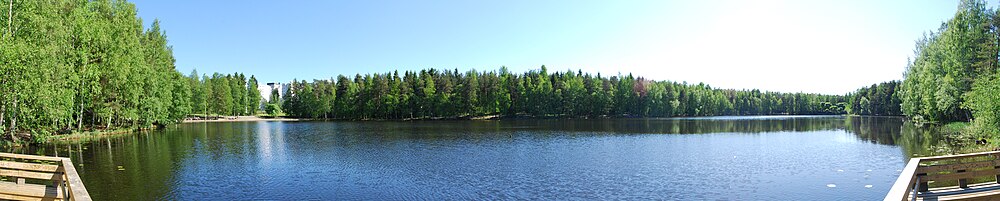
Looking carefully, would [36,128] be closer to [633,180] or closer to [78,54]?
[78,54]

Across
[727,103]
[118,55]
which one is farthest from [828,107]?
[118,55]

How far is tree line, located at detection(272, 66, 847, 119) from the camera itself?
111812 millimetres

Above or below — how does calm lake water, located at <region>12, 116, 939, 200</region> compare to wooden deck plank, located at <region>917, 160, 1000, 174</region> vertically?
below

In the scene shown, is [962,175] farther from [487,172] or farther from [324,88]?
[324,88]

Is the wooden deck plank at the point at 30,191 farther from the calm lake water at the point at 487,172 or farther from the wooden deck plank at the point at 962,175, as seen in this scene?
the wooden deck plank at the point at 962,175

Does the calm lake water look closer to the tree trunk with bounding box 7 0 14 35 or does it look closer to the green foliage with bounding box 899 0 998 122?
the tree trunk with bounding box 7 0 14 35

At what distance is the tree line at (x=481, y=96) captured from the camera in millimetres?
111812

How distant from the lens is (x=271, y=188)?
18.1m

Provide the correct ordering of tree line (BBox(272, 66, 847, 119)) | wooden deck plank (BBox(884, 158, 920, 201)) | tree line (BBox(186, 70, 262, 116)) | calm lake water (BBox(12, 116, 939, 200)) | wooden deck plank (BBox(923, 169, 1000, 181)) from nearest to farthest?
wooden deck plank (BBox(884, 158, 920, 201)), wooden deck plank (BBox(923, 169, 1000, 181)), calm lake water (BBox(12, 116, 939, 200)), tree line (BBox(186, 70, 262, 116)), tree line (BBox(272, 66, 847, 119))

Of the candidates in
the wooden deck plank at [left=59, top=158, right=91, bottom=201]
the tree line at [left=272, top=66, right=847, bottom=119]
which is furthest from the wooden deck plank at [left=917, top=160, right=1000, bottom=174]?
the tree line at [left=272, top=66, right=847, bottom=119]

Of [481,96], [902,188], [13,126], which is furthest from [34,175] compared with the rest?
[481,96]

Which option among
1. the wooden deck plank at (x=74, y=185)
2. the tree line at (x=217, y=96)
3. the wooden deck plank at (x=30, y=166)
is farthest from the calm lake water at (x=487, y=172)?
the tree line at (x=217, y=96)

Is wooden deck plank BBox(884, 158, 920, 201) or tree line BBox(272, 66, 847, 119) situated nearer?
wooden deck plank BBox(884, 158, 920, 201)

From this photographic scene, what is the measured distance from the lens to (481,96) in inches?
4552
